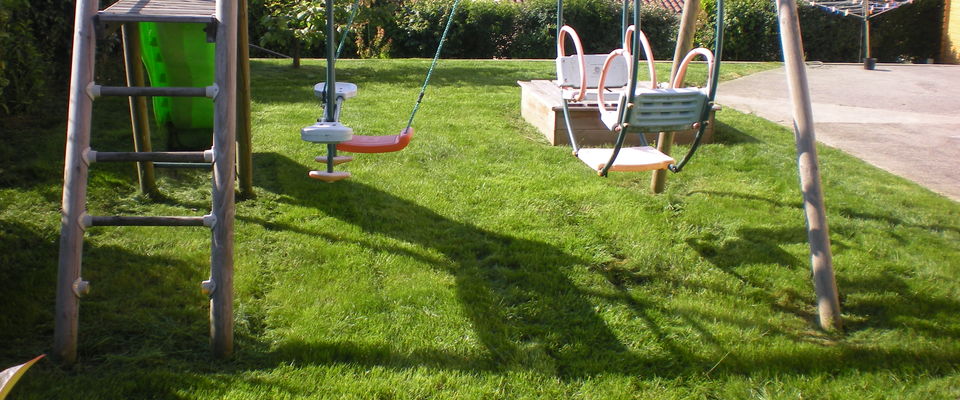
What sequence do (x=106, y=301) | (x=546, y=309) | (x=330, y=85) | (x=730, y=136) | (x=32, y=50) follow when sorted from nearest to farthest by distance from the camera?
1. (x=106, y=301)
2. (x=546, y=309)
3. (x=330, y=85)
4. (x=32, y=50)
5. (x=730, y=136)

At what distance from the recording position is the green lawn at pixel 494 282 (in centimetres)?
331

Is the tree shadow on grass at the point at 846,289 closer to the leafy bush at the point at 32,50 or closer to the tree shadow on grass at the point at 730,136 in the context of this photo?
the tree shadow on grass at the point at 730,136

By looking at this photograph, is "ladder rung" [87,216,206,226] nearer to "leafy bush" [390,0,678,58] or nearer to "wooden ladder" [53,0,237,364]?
"wooden ladder" [53,0,237,364]

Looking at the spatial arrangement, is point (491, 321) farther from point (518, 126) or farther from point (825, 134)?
point (825, 134)

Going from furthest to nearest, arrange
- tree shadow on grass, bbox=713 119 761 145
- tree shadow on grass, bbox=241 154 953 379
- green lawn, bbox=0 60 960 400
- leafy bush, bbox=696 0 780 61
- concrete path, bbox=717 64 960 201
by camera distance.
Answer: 1. leafy bush, bbox=696 0 780 61
2. tree shadow on grass, bbox=713 119 761 145
3. concrete path, bbox=717 64 960 201
4. tree shadow on grass, bbox=241 154 953 379
5. green lawn, bbox=0 60 960 400

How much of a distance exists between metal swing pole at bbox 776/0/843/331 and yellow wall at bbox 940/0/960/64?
17.8 m

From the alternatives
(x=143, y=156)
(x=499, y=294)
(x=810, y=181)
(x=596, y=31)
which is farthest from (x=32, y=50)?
(x=596, y=31)

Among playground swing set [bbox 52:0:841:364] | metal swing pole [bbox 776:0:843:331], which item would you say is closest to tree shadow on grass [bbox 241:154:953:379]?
metal swing pole [bbox 776:0:843:331]

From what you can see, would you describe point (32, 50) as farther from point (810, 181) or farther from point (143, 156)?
point (810, 181)

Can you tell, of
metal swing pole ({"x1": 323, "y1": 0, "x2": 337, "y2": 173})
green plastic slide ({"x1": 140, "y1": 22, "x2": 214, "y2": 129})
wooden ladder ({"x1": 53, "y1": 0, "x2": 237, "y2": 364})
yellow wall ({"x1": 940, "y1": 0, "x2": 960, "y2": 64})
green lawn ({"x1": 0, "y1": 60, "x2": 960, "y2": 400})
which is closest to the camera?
wooden ladder ({"x1": 53, "y1": 0, "x2": 237, "y2": 364})

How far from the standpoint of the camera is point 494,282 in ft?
13.9

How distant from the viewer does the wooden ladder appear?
125 inches

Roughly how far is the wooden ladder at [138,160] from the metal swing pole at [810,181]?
273 centimetres

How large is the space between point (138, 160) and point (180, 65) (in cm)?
158
